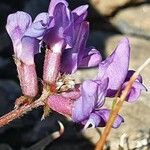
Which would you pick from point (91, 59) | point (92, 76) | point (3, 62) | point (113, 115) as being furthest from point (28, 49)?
point (3, 62)

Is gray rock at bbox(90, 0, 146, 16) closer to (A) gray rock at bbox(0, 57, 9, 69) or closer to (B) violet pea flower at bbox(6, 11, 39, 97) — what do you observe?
(A) gray rock at bbox(0, 57, 9, 69)

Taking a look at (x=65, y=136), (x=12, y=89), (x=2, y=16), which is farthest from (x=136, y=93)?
(x=2, y=16)

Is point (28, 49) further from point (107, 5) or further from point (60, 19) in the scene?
point (107, 5)

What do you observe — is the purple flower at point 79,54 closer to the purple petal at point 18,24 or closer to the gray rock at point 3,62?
the purple petal at point 18,24

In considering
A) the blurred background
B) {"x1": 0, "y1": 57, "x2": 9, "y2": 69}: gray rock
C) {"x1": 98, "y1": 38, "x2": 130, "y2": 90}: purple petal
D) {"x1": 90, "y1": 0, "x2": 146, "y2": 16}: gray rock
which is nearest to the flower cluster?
{"x1": 98, "y1": 38, "x2": 130, "y2": 90}: purple petal

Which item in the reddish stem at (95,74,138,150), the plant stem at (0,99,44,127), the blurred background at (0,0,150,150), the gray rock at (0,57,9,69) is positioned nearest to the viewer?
the reddish stem at (95,74,138,150)

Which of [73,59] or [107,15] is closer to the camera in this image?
[73,59]

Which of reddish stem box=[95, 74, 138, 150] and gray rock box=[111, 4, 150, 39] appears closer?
reddish stem box=[95, 74, 138, 150]

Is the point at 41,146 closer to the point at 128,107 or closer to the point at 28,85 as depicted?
the point at 128,107
